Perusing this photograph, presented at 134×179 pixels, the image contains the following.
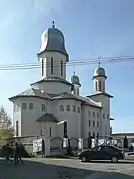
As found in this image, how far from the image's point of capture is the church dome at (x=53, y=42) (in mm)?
67188

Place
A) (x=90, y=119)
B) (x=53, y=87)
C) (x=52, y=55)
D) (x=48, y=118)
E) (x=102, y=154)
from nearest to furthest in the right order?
1. (x=102, y=154)
2. (x=48, y=118)
3. (x=53, y=87)
4. (x=52, y=55)
5. (x=90, y=119)

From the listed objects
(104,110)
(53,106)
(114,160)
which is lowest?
(114,160)

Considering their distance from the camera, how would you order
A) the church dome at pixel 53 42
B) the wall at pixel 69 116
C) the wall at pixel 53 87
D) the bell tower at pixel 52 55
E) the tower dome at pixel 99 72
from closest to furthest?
the wall at pixel 69 116 → the wall at pixel 53 87 → the bell tower at pixel 52 55 → the church dome at pixel 53 42 → the tower dome at pixel 99 72

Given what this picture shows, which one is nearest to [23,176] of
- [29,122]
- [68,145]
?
[68,145]

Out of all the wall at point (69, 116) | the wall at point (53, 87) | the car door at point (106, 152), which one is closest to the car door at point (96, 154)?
the car door at point (106, 152)

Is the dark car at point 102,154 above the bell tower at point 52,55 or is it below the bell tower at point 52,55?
below

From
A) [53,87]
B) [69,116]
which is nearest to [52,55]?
[53,87]

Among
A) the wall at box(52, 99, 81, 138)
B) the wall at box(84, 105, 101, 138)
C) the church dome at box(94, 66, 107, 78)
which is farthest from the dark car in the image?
the church dome at box(94, 66, 107, 78)

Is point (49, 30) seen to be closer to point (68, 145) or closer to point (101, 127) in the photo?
point (101, 127)

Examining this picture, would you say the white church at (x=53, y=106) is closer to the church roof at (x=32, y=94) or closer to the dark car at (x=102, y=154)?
the church roof at (x=32, y=94)

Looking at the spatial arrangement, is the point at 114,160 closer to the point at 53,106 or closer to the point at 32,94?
the point at 32,94

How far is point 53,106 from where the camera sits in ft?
206

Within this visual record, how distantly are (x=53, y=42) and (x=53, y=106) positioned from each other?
1257 cm

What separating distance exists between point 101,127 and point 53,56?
1771 centimetres
